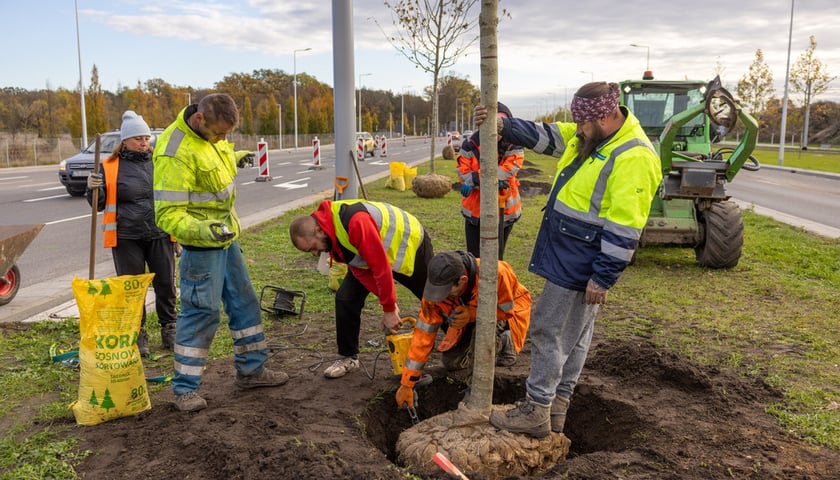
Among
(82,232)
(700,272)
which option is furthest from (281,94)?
(700,272)

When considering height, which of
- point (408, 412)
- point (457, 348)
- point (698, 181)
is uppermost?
point (698, 181)

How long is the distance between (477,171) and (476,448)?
10.9ft

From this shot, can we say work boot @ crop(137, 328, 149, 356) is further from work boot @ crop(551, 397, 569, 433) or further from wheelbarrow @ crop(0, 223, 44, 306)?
work boot @ crop(551, 397, 569, 433)

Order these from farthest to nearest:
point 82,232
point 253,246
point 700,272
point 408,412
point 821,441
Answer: point 82,232
point 253,246
point 700,272
point 408,412
point 821,441

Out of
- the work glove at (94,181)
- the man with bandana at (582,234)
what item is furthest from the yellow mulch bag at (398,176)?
the man with bandana at (582,234)

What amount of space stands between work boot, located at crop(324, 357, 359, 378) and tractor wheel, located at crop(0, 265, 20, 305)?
12.8ft

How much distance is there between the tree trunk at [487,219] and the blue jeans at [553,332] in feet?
0.84

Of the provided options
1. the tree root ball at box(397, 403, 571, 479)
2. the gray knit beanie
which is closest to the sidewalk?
the gray knit beanie

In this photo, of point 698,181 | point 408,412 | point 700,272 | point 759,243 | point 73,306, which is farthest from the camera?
point 759,243

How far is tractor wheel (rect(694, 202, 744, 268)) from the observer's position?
7.62m

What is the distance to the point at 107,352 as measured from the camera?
3.78 metres

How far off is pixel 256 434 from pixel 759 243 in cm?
882

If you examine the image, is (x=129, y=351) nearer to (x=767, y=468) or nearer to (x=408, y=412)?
(x=408, y=412)

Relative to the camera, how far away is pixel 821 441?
11.2 ft
